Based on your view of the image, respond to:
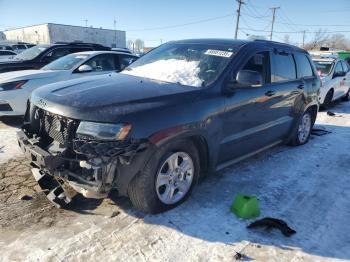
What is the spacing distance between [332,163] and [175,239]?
3491 mm

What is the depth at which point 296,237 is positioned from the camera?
330 centimetres

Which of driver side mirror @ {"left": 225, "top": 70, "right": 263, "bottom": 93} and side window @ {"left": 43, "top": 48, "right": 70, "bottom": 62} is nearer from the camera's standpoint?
driver side mirror @ {"left": 225, "top": 70, "right": 263, "bottom": 93}

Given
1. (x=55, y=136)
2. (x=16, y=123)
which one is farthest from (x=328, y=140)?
(x=16, y=123)

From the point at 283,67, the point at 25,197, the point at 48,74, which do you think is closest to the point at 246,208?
the point at 25,197

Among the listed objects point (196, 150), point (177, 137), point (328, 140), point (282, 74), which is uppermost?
point (282, 74)

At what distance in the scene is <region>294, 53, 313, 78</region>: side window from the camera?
5.81 m

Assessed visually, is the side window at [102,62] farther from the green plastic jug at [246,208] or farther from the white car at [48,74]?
the green plastic jug at [246,208]

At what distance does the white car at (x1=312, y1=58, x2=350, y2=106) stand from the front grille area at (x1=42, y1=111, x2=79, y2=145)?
8254 millimetres

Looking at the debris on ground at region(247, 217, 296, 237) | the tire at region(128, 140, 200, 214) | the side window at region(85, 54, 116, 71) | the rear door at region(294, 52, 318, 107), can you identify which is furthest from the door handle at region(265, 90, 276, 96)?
the side window at region(85, 54, 116, 71)

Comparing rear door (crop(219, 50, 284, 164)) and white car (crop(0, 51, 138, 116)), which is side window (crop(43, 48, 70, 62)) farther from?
rear door (crop(219, 50, 284, 164))

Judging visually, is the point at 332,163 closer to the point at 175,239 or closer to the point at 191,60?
the point at 191,60

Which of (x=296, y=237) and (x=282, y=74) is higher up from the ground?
(x=282, y=74)

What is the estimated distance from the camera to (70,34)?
5866 centimetres

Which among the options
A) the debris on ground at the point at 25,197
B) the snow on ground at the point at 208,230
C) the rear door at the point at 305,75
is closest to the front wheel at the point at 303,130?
the rear door at the point at 305,75
